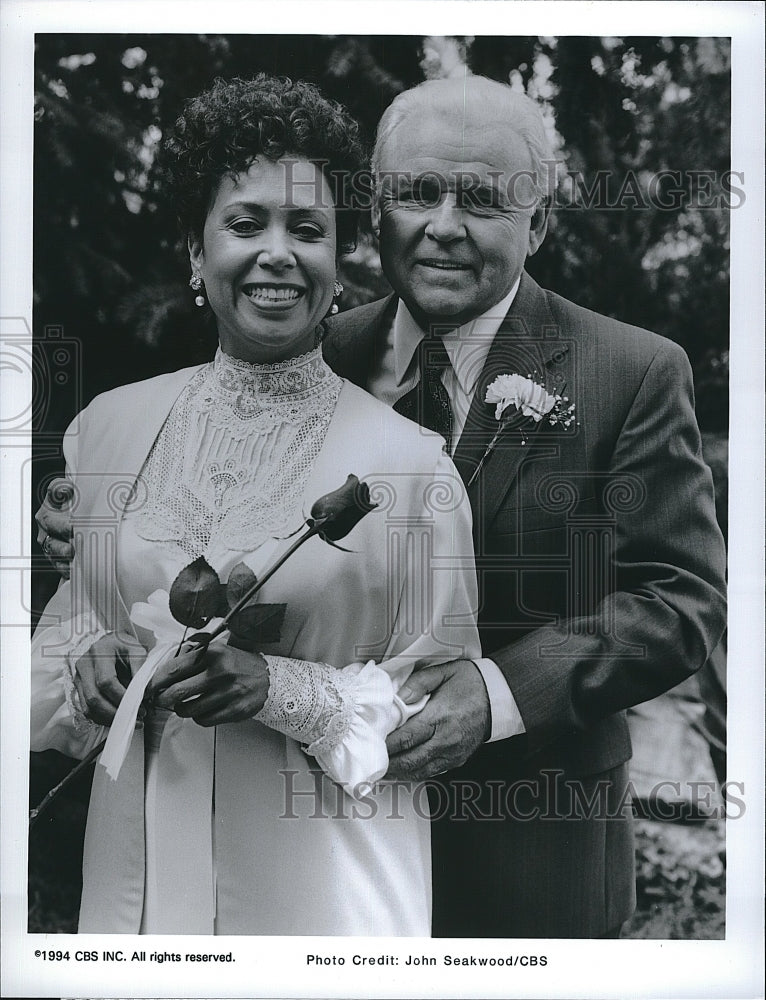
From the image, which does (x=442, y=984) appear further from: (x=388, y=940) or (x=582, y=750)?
(x=582, y=750)

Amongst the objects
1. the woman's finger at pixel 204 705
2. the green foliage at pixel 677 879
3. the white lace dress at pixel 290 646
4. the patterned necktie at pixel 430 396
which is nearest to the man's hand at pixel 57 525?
the white lace dress at pixel 290 646

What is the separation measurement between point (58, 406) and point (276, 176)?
79 cm

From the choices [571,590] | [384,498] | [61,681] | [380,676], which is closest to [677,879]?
[571,590]

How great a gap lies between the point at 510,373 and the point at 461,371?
12 cm

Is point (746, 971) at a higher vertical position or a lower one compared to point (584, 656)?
lower

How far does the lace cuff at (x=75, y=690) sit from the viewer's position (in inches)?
104

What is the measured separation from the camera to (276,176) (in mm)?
2580

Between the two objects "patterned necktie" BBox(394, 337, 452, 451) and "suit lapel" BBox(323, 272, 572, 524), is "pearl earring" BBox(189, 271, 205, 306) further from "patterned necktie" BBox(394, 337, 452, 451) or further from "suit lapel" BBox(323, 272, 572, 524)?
"patterned necktie" BBox(394, 337, 452, 451)

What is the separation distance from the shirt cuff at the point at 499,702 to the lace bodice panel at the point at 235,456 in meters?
0.58

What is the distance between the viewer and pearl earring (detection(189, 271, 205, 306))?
8.61 feet

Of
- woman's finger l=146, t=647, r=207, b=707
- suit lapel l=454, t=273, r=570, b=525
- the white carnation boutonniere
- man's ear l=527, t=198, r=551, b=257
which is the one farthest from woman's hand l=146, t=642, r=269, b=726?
man's ear l=527, t=198, r=551, b=257

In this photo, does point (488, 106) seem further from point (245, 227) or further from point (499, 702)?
point (499, 702)

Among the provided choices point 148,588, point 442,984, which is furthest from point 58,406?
point 442,984

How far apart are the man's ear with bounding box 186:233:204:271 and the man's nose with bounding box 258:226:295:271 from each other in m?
0.16
